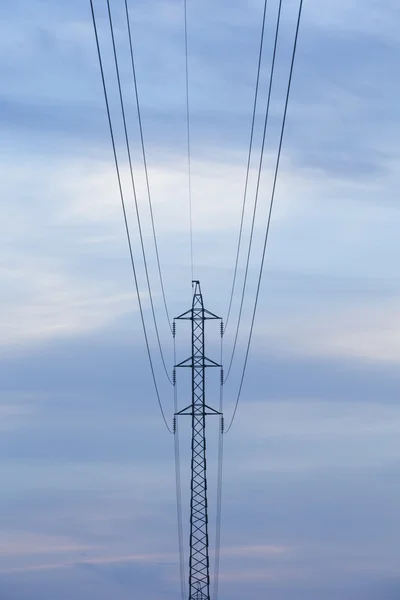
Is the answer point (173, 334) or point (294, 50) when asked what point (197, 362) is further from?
point (294, 50)

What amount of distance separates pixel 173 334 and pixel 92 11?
174 feet

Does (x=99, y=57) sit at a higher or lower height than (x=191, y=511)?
lower

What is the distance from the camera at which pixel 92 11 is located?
33188 mm

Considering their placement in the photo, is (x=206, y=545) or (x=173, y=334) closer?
(x=206, y=545)

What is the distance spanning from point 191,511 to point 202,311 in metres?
12.7

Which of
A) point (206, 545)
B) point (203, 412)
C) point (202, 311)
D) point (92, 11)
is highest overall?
point (202, 311)

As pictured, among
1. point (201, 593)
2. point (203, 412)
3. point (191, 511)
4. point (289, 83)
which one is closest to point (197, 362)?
point (203, 412)

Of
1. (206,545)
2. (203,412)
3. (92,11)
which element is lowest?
(92,11)

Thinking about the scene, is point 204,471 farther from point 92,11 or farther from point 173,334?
point 92,11

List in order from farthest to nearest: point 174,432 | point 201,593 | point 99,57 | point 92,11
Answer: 1. point 174,432
2. point 201,593
3. point 99,57
4. point 92,11

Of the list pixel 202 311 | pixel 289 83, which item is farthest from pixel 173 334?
pixel 289 83

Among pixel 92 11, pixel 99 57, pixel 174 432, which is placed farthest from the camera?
pixel 174 432

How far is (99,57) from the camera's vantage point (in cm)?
3550

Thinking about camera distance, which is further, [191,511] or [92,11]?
[191,511]
